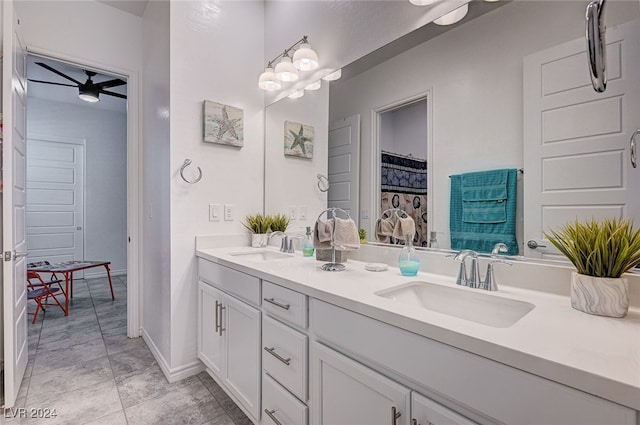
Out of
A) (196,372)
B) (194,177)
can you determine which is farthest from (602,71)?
(196,372)

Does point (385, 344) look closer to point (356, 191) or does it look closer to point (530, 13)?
point (356, 191)

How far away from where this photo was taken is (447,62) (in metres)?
1.40

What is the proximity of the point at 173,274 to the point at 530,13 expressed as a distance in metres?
2.28

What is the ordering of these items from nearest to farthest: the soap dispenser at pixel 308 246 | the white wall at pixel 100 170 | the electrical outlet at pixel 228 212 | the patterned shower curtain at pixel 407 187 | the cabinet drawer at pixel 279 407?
the cabinet drawer at pixel 279 407 < the patterned shower curtain at pixel 407 187 < the soap dispenser at pixel 308 246 < the electrical outlet at pixel 228 212 < the white wall at pixel 100 170

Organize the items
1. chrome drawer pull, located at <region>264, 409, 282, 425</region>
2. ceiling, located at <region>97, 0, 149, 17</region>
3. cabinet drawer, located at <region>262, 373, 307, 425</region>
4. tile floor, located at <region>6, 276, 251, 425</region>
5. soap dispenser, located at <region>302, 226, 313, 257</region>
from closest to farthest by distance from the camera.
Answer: cabinet drawer, located at <region>262, 373, 307, 425</region>, chrome drawer pull, located at <region>264, 409, 282, 425</region>, tile floor, located at <region>6, 276, 251, 425</region>, soap dispenser, located at <region>302, 226, 313, 257</region>, ceiling, located at <region>97, 0, 149, 17</region>

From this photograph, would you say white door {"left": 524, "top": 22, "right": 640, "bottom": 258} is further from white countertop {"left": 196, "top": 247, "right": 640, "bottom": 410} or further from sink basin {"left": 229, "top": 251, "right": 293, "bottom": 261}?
sink basin {"left": 229, "top": 251, "right": 293, "bottom": 261}

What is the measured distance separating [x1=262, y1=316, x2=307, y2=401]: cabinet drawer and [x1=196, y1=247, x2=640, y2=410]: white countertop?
21 centimetres

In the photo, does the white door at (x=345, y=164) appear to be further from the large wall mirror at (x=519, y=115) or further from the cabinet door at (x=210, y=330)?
the cabinet door at (x=210, y=330)

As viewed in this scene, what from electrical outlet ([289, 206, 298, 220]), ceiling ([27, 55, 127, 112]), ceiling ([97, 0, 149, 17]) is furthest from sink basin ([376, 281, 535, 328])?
ceiling ([27, 55, 127, 112])

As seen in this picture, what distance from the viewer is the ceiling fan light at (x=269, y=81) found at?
7.51 feet

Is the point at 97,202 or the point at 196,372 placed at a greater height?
the point at 97,202

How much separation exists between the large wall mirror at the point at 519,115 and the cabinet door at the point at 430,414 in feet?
2.23

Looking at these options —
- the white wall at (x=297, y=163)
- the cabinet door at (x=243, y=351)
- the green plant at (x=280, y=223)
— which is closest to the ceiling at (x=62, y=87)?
the white wall at (x=297, y=163)

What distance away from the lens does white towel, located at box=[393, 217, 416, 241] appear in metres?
1.53
